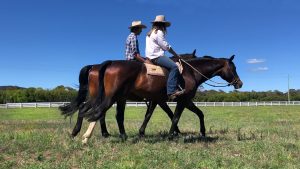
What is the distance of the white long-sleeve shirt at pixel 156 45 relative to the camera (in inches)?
421

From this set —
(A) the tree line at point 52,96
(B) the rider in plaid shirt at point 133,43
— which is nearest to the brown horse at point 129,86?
(B) the rider in plaid shirt at point 133,43

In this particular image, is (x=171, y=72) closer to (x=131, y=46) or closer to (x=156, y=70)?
(x=156, y=70)

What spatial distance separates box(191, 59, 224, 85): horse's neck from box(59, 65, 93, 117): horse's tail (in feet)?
9.37

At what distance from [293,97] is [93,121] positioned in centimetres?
10549

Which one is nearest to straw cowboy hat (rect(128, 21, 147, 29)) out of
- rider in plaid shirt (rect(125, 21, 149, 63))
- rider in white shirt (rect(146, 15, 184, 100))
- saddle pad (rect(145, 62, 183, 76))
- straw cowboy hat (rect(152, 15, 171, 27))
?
rider in plaid shirt (rect(125, 21, 149, 63))

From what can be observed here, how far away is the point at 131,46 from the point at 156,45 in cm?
85

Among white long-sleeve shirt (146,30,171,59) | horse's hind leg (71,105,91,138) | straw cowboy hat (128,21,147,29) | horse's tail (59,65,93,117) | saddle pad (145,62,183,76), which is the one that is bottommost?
horse's hind leg (71,105,91,138)

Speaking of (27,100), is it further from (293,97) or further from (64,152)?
(64,152)

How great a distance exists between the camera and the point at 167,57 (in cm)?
1074

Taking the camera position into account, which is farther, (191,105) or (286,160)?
(191,105)

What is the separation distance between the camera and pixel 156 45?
10789 millimetres

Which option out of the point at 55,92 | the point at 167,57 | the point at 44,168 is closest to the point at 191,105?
the point at 167,57

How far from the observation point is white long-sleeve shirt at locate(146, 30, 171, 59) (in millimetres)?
10695

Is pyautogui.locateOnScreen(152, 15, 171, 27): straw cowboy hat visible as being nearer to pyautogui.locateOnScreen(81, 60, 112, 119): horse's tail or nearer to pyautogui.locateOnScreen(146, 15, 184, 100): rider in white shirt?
pyautogui.locateOnScreen(146, 15, 184, 100): rider in white shirt
